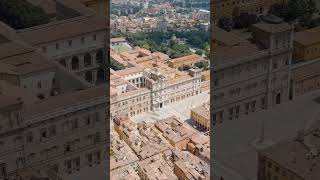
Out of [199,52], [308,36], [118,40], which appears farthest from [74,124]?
[308,36]

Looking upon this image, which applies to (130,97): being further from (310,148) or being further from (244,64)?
(310,148)

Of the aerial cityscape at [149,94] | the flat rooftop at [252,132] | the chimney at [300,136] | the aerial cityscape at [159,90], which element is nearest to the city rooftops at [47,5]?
the aerial cityscape at [149,94]

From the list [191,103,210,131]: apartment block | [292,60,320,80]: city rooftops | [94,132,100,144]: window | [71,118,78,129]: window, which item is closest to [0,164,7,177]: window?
[71,118,78,129]: window

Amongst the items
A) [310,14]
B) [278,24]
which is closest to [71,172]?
[278,24]

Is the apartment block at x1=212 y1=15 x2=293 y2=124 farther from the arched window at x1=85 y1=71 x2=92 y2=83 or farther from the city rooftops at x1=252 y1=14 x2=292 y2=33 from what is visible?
the arched window at x1=85 y1=71 x2=92 y2=83

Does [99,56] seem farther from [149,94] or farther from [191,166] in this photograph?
[191,166]

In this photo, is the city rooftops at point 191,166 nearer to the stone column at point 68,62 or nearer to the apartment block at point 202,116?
the apartment block at point 202,116
